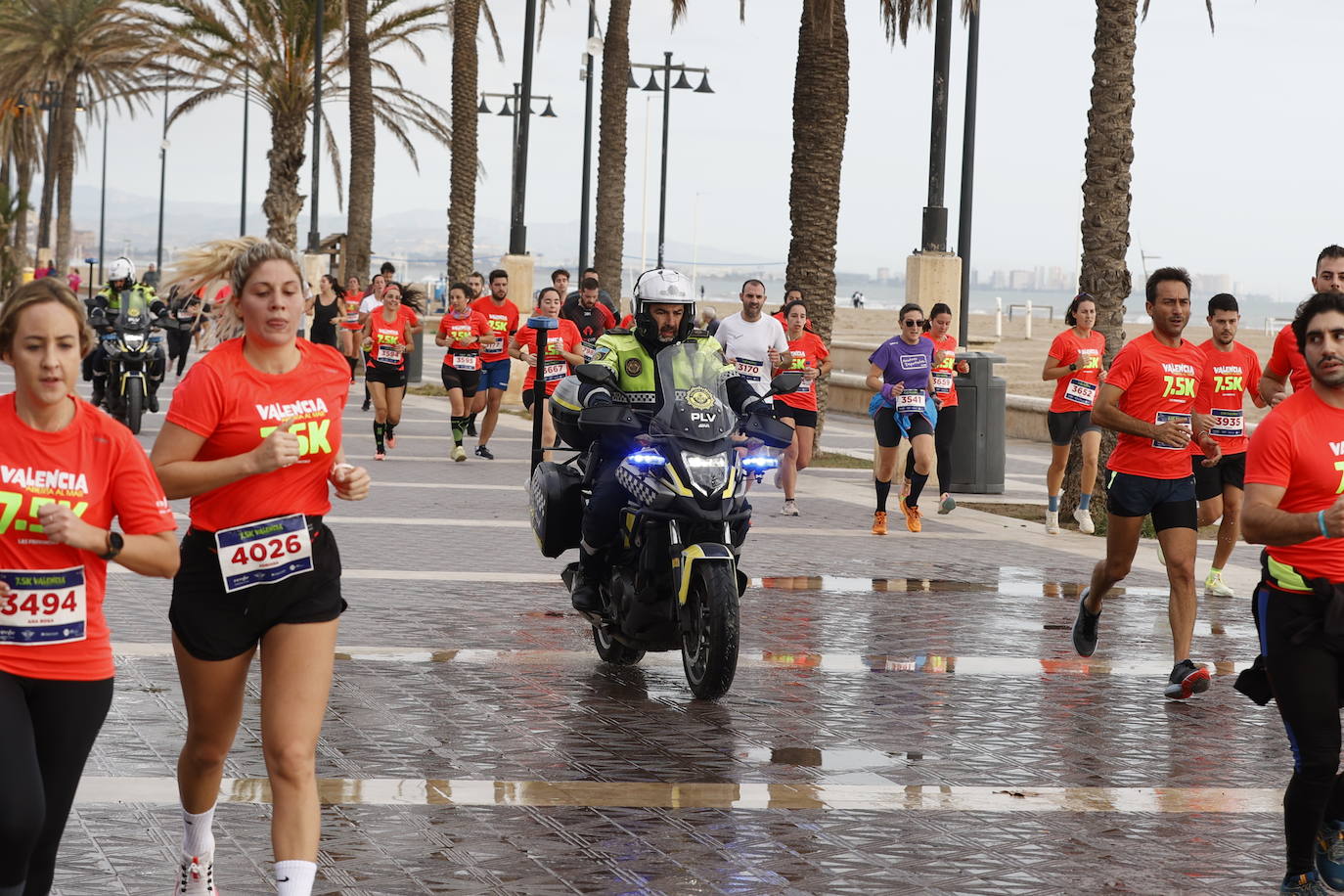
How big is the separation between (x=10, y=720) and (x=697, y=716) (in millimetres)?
4303

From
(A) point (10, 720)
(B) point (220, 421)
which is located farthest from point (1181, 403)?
(A) point (10, 720)

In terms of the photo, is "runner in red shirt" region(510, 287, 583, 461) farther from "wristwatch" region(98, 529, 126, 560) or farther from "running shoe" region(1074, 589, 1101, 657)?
"wristwatch" region(98, 529, 126, 560)

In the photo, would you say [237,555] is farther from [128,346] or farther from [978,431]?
[128,346]

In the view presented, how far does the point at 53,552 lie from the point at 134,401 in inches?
688

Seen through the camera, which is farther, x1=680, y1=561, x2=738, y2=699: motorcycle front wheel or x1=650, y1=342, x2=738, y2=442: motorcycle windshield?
x1=650, y1=342, x2=738, y2=442: motorcycle windshield

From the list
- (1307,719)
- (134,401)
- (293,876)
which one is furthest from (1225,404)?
(134,401)

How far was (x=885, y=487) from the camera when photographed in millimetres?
Result: 15531

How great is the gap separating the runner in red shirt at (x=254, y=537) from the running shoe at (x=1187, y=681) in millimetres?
4866

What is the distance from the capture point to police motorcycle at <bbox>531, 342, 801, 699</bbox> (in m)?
8.22

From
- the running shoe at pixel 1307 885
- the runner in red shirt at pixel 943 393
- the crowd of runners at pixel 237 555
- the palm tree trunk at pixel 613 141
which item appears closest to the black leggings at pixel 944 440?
the runner in red shirt at pixel 943 393

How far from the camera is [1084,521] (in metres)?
16.0

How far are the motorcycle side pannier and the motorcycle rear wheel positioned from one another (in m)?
0.46

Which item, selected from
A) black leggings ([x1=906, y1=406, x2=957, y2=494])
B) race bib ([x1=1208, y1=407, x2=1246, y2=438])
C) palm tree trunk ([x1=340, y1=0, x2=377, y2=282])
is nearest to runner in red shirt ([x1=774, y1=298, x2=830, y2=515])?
black leggings ([x1=906, y1=406, x2=957, y2=494])

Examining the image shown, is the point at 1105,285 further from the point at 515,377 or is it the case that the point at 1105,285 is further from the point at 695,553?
the point at 515,377
